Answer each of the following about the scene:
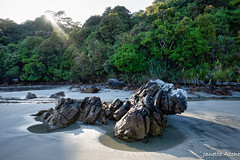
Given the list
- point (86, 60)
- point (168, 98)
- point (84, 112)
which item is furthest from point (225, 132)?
point (86, 60)

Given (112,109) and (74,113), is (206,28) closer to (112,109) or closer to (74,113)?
(112,109)

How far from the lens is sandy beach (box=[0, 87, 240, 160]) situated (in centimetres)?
223

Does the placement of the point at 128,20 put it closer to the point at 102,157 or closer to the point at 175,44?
the point at 175,44

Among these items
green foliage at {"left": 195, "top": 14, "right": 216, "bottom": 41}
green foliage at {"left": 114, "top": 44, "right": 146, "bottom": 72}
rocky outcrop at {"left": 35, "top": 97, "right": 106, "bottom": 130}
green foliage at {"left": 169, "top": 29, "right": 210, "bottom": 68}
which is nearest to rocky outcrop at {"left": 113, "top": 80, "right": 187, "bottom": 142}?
rocky outcrop at {"left": 35, "top": 97, "right": 106, "bottom": 130}

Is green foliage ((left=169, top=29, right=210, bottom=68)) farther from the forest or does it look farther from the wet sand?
the wet sand

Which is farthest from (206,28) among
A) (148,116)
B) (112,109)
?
(148,116)

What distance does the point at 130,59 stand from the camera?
14250 mm

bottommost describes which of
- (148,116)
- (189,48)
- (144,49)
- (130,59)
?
(148,116)

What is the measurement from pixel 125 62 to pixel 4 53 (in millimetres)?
22990

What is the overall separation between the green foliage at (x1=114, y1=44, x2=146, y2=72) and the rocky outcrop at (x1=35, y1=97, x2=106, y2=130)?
10.6 meters

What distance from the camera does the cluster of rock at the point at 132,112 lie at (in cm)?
281

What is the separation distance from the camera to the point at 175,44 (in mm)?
14805

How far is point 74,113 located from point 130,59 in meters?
11.1

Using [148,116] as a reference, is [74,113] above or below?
below
